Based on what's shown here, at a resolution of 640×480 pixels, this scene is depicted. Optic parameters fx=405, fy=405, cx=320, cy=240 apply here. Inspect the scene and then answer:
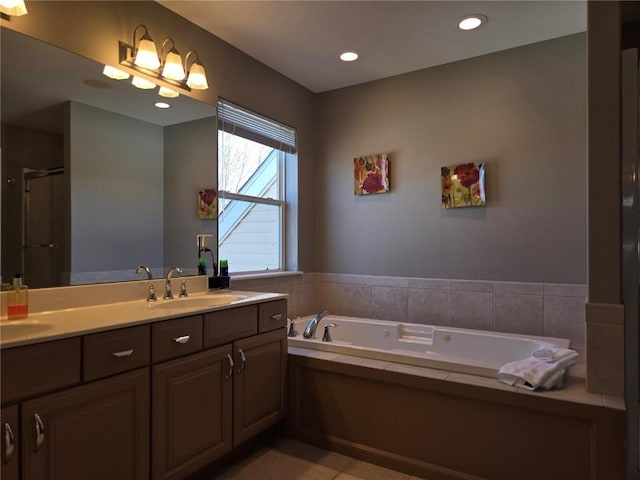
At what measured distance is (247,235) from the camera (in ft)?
10.6

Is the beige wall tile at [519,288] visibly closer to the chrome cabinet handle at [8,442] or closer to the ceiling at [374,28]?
the ceiling at [374,28]

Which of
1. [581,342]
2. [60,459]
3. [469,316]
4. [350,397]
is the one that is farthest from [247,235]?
[581,342]

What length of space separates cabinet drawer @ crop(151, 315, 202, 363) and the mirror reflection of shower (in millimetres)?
596

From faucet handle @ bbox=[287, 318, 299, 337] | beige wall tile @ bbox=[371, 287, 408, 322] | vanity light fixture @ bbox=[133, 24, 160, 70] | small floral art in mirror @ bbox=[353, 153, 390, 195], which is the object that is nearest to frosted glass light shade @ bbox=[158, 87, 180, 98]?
vanity light fixture @ bbox=[133, 24, 160, 70]

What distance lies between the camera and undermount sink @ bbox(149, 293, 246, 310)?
6.93 ft

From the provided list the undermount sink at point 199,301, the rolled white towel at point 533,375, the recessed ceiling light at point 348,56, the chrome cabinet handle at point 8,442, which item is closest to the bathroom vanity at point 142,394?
the chrome cabinet handle at point 8,442

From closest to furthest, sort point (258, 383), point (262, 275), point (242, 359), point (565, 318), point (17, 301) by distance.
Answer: point (17, 301), point (242, 359), point (258, 383), point (565, 318), point (262, 275)

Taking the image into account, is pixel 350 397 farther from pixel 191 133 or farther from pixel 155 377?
pixel 191 133

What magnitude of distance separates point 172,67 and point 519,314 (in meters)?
2.74

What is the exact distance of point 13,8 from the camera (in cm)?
168

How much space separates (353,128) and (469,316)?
1828 millimetres

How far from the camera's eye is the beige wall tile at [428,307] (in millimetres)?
3098

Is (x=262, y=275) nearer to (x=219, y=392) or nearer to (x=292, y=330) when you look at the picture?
(x=292, y=330)

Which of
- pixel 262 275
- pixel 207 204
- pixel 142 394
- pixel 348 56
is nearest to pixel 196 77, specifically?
pixel 207 204
